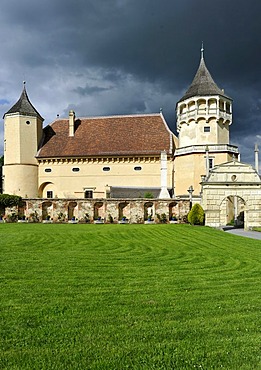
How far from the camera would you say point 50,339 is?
464 centimetres

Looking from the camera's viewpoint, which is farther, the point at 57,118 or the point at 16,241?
the point at 57,118

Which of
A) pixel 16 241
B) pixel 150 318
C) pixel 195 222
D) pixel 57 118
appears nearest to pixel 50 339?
pixel 150 318

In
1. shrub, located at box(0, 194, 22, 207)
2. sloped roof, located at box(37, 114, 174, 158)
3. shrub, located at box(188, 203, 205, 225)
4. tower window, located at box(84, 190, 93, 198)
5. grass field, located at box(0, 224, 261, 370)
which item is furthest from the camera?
tower window, located at box(84, 190, 93, 198)

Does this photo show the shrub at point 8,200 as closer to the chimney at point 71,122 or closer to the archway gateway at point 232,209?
the chimney at point 71,122

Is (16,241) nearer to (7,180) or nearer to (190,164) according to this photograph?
(190,164)

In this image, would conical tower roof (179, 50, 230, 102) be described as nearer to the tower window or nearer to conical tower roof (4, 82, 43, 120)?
the tower window

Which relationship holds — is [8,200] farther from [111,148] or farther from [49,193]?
[111,148]

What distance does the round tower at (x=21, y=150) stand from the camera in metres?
40.0

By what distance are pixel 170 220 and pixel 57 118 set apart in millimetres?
25019

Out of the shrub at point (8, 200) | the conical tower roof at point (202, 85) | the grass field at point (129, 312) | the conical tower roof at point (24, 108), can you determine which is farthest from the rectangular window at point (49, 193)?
the grass field at point (129, 312)

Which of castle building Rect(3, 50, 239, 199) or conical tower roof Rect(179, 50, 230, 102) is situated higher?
conical tower roof Rect(179, 50, 230, 102)

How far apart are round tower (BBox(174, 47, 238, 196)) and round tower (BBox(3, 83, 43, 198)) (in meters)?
17.3

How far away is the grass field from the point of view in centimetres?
416

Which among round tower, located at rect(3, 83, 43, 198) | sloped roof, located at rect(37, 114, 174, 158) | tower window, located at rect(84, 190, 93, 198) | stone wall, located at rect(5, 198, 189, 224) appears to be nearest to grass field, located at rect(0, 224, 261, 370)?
stone wall, located at rect(5, 198, 189, 224)
